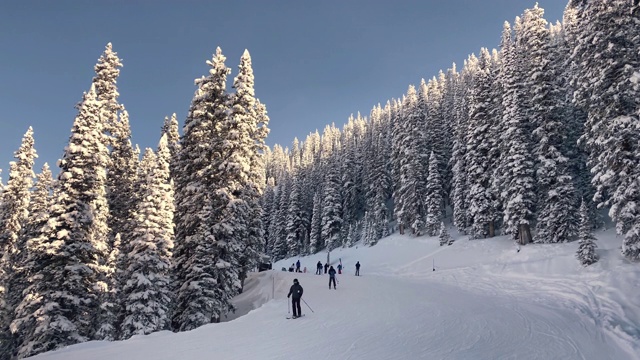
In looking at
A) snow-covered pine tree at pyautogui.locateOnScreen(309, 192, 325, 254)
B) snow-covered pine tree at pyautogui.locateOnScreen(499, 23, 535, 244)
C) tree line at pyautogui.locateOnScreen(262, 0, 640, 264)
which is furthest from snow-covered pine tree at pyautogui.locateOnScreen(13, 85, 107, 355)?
snow-covered pine tree at pyautogui.locateOnScreen(309, 192, 325, 254)

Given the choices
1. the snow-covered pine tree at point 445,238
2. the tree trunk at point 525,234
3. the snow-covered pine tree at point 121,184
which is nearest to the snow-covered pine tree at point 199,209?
the snow-covered pine tree at point 121,184

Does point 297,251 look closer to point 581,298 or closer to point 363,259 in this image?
point 363,259

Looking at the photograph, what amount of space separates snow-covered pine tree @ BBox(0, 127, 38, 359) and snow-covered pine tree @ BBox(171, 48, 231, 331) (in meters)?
13.4

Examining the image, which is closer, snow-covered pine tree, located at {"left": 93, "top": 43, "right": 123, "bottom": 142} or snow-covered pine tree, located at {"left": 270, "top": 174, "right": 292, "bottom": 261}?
snow-covered pine tree, located at {"left": 93, "top": 43, "right": 123, "bottom": 142}

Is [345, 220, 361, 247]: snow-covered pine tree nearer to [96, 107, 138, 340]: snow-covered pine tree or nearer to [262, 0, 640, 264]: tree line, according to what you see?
[262, 0, 640, 264]: tree line

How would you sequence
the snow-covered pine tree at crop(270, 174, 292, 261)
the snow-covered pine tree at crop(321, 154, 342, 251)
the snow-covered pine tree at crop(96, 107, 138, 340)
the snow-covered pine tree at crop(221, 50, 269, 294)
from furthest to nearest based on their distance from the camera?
the snow-covered pine tree at crop(270, 174, 292, 261) < the snow-covered pine tree at crop(321, 154, 342, 251) < the snow-covered pine tree at crop(96, 107, 138, 340) < the snow-covered pine tree at crop(221, 50, 269, 294)

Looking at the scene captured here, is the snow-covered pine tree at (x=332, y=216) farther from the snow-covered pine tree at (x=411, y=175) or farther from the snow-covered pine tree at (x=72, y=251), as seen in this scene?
the snow-covered pine tree at (x=72, y=251)

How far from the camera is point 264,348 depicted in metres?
11.6

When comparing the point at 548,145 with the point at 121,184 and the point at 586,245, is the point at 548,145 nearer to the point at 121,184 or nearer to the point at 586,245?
the point at 586,245

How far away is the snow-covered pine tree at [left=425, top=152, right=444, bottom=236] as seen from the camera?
51.4m

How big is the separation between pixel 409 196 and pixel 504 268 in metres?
26.5

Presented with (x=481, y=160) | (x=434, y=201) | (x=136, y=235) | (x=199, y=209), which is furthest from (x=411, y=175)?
(x=136, y=235)

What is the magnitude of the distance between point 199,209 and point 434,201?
35687 millimetres

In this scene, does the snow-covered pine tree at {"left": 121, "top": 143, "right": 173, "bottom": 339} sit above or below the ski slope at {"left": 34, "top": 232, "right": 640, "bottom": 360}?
above
